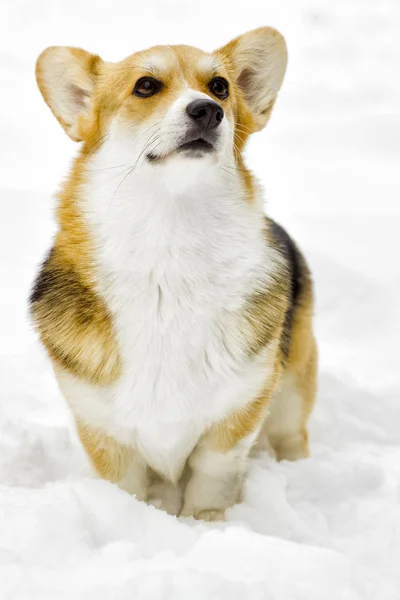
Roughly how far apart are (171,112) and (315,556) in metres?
1.43

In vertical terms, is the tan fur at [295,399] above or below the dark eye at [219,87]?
below

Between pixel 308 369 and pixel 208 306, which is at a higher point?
pixel 208 306

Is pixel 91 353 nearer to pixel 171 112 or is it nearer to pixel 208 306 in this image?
pixel 208 306

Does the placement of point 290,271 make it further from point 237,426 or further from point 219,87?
point 219,87

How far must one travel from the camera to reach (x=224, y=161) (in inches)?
106

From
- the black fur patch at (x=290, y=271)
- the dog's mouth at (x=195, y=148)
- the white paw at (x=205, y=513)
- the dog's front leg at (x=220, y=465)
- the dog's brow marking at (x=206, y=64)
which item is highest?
the dog's brow marking at (x=206, y=64)

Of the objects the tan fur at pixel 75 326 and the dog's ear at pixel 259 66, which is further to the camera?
the dog's ear at pixel 259 66

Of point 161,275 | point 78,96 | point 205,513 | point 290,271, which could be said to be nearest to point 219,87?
point 78,96

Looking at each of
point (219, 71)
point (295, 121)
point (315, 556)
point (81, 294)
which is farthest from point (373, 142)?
point (315, 556)

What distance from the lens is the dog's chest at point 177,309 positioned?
8.63 ft

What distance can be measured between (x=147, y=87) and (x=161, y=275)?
659 millimetres

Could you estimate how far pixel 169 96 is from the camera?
8.55 feet

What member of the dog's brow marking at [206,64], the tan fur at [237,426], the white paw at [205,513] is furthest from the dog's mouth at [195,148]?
the white paw at [205,513]

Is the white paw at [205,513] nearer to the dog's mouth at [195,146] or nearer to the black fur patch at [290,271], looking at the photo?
the black fur patch at [290,271]
